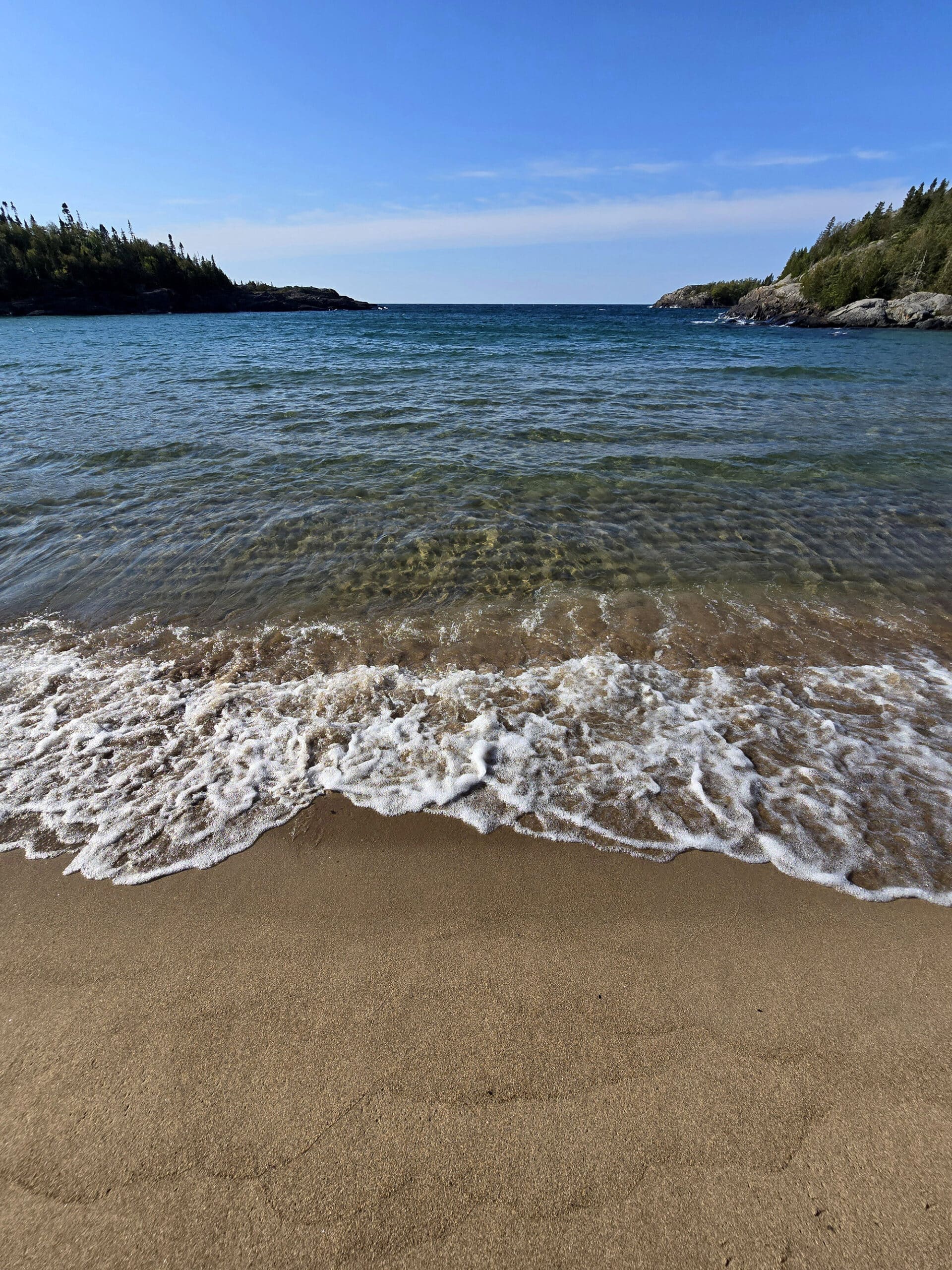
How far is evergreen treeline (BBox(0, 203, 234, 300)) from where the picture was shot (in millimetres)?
74312

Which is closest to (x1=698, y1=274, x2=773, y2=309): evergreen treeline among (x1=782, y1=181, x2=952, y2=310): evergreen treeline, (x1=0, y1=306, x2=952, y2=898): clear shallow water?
(x1=782, y1=181, x2=952, y2=310): evergreen treeline

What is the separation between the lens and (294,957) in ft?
8.23

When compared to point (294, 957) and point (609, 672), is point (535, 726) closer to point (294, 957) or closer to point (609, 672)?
point (609, 672)

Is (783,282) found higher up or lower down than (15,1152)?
higher up

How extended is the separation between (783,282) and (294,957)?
325ft

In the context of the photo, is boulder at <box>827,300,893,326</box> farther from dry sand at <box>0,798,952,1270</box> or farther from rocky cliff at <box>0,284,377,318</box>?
rocky cliff at <box>0,284,377,318</box>

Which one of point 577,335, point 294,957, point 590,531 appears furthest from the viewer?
point 577,335

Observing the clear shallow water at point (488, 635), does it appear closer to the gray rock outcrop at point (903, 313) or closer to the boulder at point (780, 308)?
the gray rock outcrop at point (903, 313)

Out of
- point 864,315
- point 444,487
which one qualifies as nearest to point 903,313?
point 864,315

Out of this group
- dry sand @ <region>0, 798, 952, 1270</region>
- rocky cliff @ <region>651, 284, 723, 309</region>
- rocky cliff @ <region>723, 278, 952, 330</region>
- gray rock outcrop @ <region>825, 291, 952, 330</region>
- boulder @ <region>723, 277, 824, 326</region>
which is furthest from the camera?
rocky cliff @ <region>651, 284, 723, 309</region>

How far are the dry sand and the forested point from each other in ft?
325

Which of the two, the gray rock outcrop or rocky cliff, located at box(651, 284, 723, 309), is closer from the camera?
the gray rock outcrop

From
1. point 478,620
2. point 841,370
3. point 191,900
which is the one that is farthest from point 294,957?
point 841,370

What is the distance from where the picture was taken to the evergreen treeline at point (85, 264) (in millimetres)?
74312
